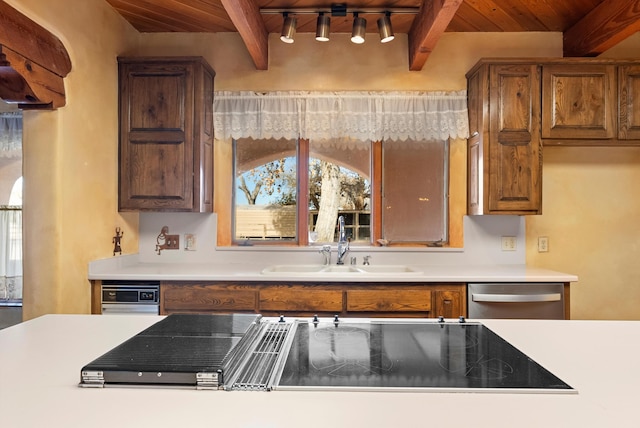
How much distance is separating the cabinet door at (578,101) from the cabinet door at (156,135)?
2.39 metres

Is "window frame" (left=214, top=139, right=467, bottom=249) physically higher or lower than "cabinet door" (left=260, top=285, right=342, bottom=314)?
higher

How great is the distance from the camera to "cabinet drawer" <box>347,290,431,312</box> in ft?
7.89

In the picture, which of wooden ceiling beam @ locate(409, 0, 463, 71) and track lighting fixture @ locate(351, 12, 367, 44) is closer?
wooden ceiling beam @ locate(409, 0, 463, 71)

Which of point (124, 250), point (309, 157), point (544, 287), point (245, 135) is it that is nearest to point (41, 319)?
point (124, 250)

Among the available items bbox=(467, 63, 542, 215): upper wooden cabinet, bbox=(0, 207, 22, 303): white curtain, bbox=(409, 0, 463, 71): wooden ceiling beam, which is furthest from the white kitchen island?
bbox=(0, 207, 22, 303): white curtain

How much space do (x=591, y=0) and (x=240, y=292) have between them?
292cm

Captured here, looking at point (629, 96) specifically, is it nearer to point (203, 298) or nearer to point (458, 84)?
point (458, 84)

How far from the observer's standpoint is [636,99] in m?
2.63

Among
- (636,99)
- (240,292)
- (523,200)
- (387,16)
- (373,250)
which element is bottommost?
(240,292)

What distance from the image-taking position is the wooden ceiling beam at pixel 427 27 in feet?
7.35

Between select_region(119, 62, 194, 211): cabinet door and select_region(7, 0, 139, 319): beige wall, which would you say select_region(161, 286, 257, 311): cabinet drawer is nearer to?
select_region(7, 0, 139, 319): beige wall

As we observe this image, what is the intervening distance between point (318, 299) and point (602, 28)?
2523mm

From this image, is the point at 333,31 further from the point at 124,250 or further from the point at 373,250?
the point at 124,250

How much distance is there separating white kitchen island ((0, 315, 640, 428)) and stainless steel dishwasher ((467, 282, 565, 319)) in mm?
1459
